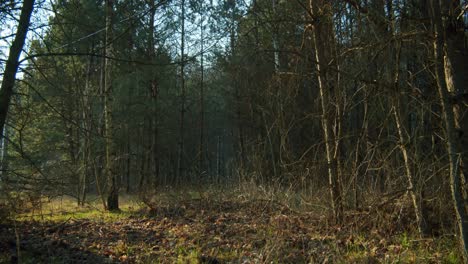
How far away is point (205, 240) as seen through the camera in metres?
6.30

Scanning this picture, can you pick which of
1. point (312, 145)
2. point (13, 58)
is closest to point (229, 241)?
point (312, 145)

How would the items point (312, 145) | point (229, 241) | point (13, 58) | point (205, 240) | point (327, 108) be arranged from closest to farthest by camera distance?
1. point (13, 58)
2. point (312, 145)
3. point (229, 241)
4. point (205, 240)
5. point (327, 108)

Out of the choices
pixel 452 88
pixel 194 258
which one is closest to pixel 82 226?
pixel 194 258

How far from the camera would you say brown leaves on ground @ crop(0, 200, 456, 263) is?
5109 mm

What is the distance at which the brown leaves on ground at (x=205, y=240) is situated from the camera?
5109 millimetres

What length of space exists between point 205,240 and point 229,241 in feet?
1.35

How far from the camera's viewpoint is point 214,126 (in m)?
39.2

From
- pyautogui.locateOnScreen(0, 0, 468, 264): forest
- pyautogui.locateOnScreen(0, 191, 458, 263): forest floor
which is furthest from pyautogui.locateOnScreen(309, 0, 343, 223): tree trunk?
pyautogui.locateOnScreen(0, 191, 458, 263): forest floor

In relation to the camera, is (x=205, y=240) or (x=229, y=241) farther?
(x=205, y=240)

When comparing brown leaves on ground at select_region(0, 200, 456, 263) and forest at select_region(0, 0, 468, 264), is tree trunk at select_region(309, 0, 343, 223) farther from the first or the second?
brown leaves on ground at select_region(0, 200, 456, 263)

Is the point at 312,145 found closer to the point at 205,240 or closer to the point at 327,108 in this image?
the point at 327,108

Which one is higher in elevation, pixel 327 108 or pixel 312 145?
pixel 327 108

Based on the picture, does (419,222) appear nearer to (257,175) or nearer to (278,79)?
(278,79)

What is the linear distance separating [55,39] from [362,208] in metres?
4.93
